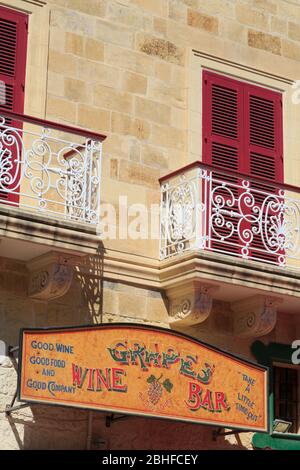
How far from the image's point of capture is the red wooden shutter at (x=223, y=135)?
14.0m

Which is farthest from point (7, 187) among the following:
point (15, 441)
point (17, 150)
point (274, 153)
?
point (274, 153)

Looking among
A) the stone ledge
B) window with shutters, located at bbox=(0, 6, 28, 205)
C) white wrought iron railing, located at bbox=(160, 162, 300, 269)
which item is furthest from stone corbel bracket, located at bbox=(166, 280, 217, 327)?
window with shutters, located at bbox=(0, 6, 28, 205)

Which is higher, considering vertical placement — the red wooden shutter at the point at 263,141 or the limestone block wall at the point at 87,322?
the red wooden shutter at the point at 263,141

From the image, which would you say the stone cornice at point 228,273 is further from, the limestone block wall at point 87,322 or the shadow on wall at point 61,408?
the shadow on wall at point 61,408

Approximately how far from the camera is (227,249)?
14.0 m

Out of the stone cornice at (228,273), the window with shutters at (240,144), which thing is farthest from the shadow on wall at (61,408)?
the window with shutters at (240,144)

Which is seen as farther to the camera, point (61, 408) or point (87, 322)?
point (87, 322)

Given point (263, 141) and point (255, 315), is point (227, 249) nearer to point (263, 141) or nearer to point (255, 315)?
point (255, 315)

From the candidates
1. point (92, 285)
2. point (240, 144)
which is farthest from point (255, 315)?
point (240, 144)

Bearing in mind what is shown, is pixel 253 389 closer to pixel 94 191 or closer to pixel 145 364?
pixel 145 364

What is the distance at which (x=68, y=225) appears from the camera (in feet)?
39.4

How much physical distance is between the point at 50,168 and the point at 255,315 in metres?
2.93

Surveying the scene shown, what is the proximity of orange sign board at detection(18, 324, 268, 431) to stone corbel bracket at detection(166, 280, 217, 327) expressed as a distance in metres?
0.43

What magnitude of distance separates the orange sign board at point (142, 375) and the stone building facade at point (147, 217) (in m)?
0.54
